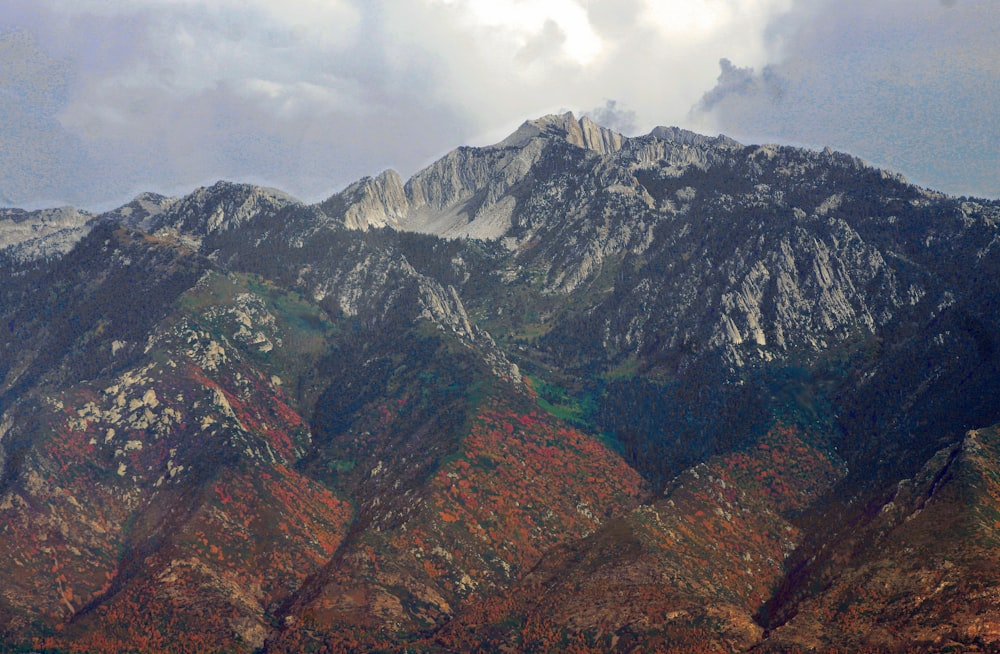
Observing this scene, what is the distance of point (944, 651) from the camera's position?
645 feet

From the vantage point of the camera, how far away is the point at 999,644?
194m

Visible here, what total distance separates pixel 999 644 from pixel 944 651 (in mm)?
10934
